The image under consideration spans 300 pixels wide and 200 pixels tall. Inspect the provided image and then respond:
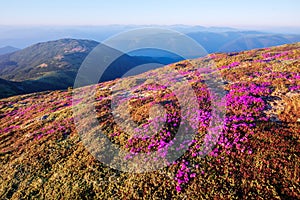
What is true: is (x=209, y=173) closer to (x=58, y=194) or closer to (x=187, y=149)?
(x=187, y=149)

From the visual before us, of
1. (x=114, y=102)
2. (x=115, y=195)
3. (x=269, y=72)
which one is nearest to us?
(x=115, y=195)

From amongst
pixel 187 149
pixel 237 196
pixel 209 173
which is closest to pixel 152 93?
pixel 187 149

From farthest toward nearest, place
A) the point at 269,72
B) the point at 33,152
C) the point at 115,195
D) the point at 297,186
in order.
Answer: the point at 269,72, the point at 33,152, the point at 115,195, the point at 297,186

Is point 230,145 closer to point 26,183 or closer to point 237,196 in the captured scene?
point 237,196

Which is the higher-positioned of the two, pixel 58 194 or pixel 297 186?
pixel 297 186

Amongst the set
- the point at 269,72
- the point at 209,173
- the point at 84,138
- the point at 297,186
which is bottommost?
the point at 84,138

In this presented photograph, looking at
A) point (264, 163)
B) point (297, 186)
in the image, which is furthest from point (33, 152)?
point (297, 186)

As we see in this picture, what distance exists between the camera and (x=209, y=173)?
40.8ft

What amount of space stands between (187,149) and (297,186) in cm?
669

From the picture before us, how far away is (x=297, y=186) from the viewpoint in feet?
33.5

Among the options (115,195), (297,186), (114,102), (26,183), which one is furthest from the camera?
(114,102)

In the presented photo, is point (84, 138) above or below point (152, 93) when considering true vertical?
below

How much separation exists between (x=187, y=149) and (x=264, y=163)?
5.01 meters

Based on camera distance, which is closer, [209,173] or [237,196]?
[237,196]
